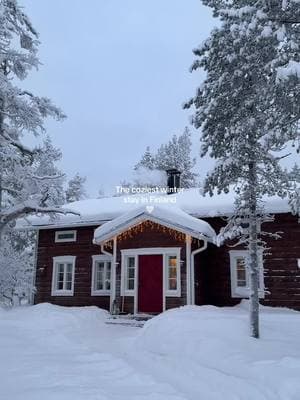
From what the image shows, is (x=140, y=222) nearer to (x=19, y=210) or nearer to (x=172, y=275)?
(x=172, y=275)

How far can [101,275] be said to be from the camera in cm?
1878

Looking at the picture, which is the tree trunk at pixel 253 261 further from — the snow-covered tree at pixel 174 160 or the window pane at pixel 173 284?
the snow-covered tree at pixel 174 160

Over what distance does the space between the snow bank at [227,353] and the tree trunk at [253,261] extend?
13.9 inches

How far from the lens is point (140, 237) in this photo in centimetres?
1638

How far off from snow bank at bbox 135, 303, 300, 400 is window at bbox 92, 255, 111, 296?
6.59 meters

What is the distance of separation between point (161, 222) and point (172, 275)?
6.92 ft

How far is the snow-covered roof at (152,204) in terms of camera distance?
16.4m

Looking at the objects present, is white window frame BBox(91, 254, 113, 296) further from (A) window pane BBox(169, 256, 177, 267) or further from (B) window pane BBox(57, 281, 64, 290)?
Answer: (A) window pane BBox(169, 256, 177, 267)

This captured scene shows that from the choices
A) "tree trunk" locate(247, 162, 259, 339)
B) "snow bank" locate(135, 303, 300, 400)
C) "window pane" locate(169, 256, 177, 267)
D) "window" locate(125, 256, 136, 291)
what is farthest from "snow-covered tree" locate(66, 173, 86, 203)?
"tree trunk" locate(247, 162, 259, 339)

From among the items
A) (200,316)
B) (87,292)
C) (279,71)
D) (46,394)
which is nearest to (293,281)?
(200,316)

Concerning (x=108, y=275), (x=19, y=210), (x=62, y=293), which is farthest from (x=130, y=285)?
(x=19, y=210)

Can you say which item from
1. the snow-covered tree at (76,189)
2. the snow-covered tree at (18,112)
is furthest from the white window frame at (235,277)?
the snow-covered tree at (76,189)

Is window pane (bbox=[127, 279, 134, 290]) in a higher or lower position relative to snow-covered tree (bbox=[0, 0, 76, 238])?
lower

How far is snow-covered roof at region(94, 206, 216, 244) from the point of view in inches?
595
